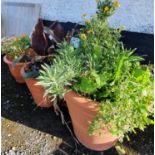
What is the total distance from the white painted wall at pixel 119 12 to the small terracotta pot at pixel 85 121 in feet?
4.29

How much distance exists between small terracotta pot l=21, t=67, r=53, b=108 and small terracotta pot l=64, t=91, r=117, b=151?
1.58 feet

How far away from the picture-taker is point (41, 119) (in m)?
2.28

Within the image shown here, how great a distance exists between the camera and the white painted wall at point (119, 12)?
2.48 metres

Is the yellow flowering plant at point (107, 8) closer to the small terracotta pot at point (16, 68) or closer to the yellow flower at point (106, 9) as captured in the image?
the yellow flower at point (106, 9)

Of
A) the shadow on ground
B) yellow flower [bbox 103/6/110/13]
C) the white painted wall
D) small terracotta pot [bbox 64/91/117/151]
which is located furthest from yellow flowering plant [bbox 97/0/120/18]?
the shadow on ground

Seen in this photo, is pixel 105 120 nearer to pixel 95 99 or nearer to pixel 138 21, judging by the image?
pixel 95 99

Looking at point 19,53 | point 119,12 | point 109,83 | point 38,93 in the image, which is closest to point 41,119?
point 38,93

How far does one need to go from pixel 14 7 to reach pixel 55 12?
883 mm

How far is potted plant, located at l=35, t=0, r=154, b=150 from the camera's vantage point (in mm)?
1547

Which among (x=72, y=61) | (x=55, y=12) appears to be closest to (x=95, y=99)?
(x=72, y=61)

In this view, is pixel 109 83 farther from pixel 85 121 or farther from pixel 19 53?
pixel 19 53

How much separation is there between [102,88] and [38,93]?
0.83 metres

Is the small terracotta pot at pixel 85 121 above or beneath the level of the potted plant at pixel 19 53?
beneath

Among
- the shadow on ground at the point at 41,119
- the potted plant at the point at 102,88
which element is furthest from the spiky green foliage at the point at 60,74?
the shadow on ground at the point at 41,119
